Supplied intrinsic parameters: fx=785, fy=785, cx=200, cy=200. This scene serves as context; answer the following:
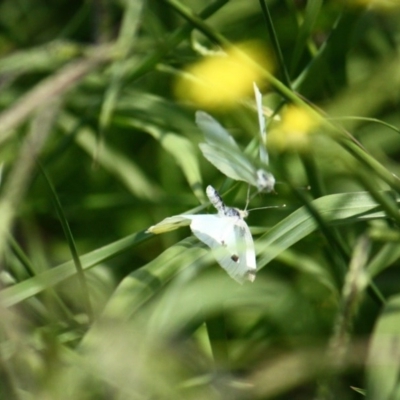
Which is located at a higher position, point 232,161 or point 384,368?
point 232,161

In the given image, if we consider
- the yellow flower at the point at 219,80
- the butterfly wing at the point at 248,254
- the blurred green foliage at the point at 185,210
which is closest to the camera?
the blurred green foliage at the point at 185,210

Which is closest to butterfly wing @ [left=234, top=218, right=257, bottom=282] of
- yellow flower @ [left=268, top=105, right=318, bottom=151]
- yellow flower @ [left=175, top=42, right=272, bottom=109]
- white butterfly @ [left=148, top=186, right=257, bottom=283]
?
white butterfly @ [left=148, top=186, right=257, bottom=283]

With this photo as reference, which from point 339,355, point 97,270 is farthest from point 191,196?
point 339,355

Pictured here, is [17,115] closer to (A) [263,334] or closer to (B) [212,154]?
(B) [212,154]

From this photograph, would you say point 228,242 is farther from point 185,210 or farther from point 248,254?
point 185,210

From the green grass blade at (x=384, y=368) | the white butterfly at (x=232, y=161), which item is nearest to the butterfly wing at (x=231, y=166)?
the white butterfly at (x=232, y=161)

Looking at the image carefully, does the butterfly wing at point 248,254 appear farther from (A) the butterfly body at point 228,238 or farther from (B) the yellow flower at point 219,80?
(B) the yellow flower at point 219,80

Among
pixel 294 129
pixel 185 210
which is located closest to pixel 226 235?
pixel 294 129
